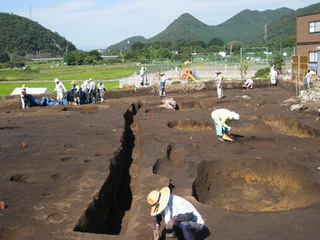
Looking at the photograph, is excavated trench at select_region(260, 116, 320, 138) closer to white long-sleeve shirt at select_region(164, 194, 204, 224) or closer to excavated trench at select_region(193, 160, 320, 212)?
excavated trench at select_region(193, 160, 320, 212)

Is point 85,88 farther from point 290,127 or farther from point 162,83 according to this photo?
point 290,127

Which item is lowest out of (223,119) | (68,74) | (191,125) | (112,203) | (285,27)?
(112,203)

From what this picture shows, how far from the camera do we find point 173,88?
2988 centimetres

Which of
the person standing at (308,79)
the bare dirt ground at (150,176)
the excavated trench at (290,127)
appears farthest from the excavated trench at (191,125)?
the person standing at (308,79)

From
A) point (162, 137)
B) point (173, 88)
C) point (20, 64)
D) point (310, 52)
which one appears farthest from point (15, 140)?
point (20, 64)

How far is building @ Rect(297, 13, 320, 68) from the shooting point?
38125mm

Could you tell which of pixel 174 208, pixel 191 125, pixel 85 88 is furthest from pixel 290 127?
pixel 85 88

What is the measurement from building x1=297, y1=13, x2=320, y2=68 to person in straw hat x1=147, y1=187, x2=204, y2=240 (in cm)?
3568

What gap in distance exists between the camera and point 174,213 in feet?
18.6

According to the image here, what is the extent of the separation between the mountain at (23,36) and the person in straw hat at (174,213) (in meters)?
163

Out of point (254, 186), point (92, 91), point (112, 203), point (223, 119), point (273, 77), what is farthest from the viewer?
point (273, 77)

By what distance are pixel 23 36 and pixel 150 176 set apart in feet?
553

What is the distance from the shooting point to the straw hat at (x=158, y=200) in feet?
18.0

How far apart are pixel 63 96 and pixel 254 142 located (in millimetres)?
14534
